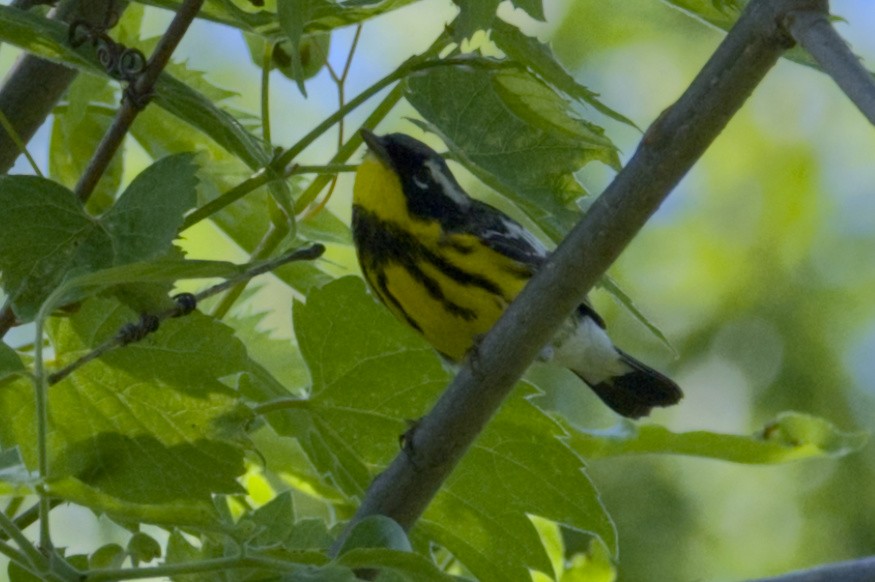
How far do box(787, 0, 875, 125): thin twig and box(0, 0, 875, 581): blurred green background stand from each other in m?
3.30

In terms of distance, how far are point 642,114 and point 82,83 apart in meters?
3.97

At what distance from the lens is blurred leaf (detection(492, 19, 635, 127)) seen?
3.26ft

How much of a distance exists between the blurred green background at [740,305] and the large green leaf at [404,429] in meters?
2.85

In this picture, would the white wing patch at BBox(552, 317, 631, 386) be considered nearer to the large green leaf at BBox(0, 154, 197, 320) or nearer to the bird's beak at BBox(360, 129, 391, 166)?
the bird's beak at BBox(360, 129, 391, 166)

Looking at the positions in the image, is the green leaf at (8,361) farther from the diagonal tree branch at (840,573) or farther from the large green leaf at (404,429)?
the diagonal tree branch at (840,573)

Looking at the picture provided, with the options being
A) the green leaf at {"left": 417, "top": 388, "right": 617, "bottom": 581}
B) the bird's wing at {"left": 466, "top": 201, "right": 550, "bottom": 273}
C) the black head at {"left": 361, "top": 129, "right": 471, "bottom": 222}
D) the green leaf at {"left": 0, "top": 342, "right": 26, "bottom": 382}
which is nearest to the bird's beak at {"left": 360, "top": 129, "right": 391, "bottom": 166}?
the black head at {"left": 361, "top": 129, "right": 471, "bottom": 222}

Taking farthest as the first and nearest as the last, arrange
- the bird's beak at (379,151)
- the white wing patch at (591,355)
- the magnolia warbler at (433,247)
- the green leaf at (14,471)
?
1. the white wing patch at (591,355)
2. the bird's beak at (379,151)
3. the magnolia warbler at (433,247)
4. the green leaf at (14,471)

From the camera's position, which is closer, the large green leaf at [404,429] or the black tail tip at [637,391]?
the large green leaf at [404,429]

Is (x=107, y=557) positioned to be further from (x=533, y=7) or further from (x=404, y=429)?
(x=533, y=7)

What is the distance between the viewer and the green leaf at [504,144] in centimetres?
109

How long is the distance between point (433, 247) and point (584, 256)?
1.18m

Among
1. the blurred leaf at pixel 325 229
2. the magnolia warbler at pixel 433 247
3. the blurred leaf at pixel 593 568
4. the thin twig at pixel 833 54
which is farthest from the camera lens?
the magnolia warbler at pixel 433 247

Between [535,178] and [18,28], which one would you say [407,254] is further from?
[18,28]

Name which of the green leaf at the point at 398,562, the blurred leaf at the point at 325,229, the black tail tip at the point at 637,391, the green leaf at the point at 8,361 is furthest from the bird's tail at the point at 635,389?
the green leaf at the point at 398,562
